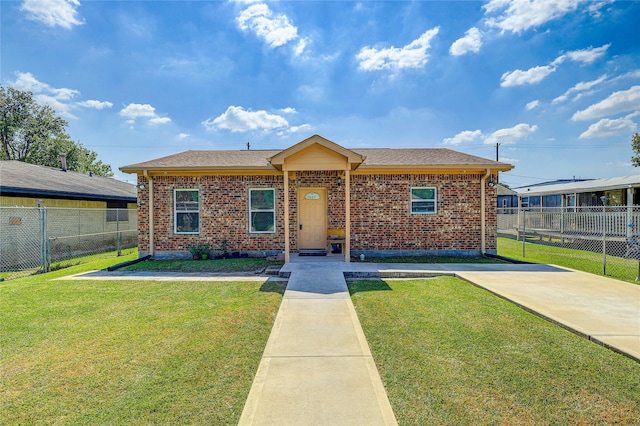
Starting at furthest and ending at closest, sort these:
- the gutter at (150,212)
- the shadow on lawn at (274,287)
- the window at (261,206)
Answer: the window at (261,206) → the gutter at (150,212) → the shadow on lawn at (274,287)

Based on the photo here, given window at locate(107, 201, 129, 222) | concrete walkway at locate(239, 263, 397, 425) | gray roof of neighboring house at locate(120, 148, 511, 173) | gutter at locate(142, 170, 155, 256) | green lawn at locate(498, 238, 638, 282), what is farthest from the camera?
window at locate(107, 201, 129, 222)

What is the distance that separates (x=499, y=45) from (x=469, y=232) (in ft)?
27.3

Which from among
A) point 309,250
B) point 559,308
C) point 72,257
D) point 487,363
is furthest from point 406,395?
point 72,257

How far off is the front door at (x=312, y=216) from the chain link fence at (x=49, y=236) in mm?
7177

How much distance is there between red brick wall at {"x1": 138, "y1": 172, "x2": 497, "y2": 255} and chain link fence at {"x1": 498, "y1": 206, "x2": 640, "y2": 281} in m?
2.75

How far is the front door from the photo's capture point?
33.7 ft

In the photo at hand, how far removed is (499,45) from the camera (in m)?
12.3

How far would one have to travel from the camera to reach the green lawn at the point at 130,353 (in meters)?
2.49

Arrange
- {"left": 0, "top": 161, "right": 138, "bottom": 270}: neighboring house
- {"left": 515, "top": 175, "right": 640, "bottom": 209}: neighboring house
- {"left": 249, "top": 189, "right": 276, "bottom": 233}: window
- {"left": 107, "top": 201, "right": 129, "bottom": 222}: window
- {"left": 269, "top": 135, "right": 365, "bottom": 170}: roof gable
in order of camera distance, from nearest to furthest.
Answer: 1. {"left": 269, "top": 135, "right": 365, "bottom": 170}: roof gable
2. {"left": 0, "top": 161, "right": 138, "bottom": 270}: neighboring house
3. {"left": 249, "top": 189, "right": 276, "bottom": 233}: window
4. {"left": 515, "top": 175, "right": 640, "bottom": 209}: neighboring house
5. {"left": 107, "top": 201, "right": 129, "bottom": 222}: window

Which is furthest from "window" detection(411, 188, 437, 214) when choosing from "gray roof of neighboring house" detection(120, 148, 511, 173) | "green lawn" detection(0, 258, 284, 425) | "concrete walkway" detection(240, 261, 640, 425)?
"green lawn" detection(0, 258, 284, 425)

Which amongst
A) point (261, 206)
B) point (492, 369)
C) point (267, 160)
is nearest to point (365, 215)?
point (261, 206)

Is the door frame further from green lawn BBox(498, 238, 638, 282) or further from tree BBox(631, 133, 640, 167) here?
tree BBox(631, 133, 640, 167)

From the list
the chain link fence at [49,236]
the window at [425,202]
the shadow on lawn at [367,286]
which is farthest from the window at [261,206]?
the chain link fence at [49,236]

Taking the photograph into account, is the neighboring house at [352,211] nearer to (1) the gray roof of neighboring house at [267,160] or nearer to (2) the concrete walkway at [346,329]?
(1) the gray roof of neighboring house at [267,160]
